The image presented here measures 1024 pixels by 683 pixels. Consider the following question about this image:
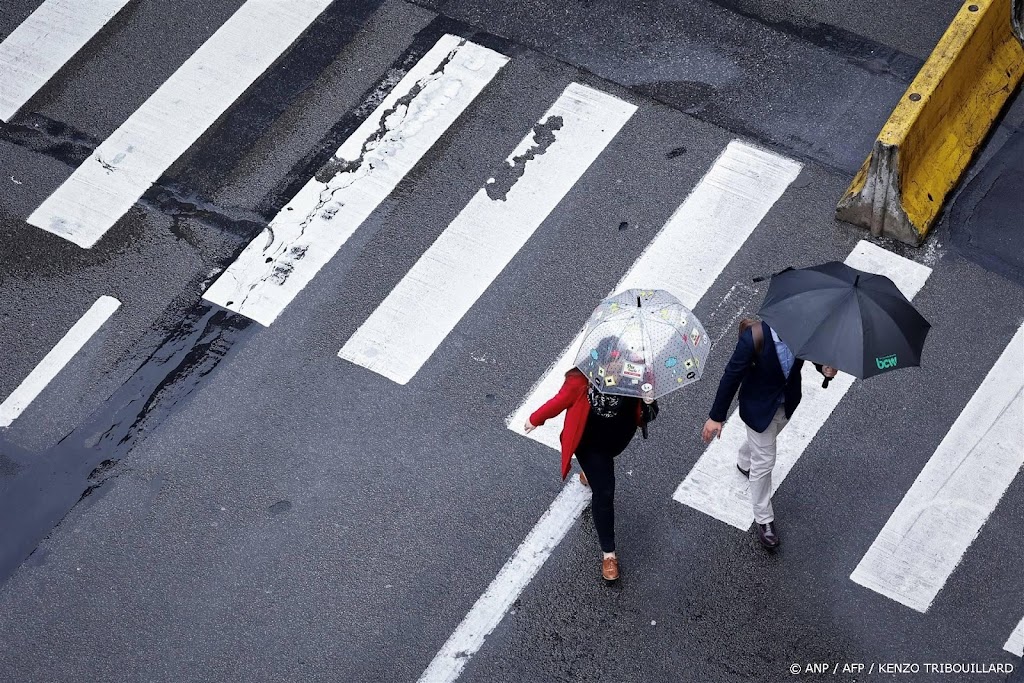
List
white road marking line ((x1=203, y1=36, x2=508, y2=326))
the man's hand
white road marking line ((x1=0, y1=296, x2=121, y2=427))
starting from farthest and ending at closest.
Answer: white road marking line ((x1=203, y1=36, x2=508, y2=326)) < white road marking line ((x1=0, y1=296, x2=121, y2=427)) < the man's hand

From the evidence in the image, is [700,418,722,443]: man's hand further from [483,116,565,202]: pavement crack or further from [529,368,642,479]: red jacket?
[483,116,565,202]: pavement crack

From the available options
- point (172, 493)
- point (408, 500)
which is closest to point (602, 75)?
point (408, 500)

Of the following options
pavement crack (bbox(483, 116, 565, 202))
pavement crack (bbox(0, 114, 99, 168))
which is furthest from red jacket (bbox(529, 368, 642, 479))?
pavement crack (bbox(0, 114, 99, 168))

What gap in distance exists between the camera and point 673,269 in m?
8.92

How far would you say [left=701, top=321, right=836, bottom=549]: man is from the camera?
661 centimetres

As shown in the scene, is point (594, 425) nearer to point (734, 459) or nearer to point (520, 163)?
point (734, 459)

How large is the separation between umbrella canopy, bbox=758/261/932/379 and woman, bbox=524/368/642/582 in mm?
876

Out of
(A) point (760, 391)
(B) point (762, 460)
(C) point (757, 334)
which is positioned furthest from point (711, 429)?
(C) point (757, 334)

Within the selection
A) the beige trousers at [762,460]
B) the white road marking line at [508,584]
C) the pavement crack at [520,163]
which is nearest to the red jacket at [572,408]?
the beige trousers at [762,460]

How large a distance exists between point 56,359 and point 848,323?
525 cm

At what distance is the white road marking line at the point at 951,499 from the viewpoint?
297 inches

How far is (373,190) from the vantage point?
31.4 ft

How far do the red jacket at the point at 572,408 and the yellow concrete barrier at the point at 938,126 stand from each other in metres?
3.09

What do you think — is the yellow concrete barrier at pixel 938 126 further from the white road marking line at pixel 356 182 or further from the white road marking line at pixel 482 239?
the white road marking line at pixel 356 182
